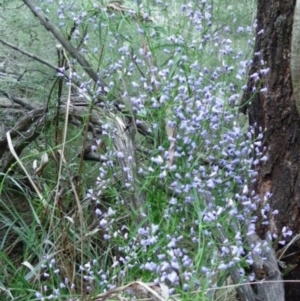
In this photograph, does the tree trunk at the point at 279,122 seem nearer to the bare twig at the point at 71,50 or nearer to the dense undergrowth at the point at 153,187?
the dense undergrowth at the point at 153,187

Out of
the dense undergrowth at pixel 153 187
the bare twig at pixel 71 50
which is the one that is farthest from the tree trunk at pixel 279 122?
the bare twig at pixel 71 50

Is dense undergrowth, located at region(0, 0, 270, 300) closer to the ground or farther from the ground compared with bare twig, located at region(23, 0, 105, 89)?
closer to the ground

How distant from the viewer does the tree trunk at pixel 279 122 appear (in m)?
2.03

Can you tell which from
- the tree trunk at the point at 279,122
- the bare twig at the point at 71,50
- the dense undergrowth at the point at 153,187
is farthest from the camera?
the bare twig at the point at 71,50

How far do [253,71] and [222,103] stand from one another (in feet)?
0.87

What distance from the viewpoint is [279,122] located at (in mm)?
2066

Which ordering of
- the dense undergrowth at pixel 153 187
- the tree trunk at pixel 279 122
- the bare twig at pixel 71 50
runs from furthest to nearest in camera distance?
1. the bare twig at pixel 71 50
2. the tree trunk at pixel 279 122
3. the dense undergrowth at pixel 153 187

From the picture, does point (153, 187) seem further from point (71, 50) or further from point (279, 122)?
point (71, 50)

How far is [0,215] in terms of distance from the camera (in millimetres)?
2379

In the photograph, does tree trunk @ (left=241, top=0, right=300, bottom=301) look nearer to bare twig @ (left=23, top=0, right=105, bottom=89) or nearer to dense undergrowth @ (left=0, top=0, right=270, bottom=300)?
dense undergrowth @ (left=0, top=0, right=270, bottom=300)

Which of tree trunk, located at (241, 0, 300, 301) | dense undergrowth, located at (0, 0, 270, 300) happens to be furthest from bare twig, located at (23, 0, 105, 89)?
tree trunk, located at (241, 0, 300, 301)

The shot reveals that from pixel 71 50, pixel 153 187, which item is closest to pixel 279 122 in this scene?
pixel 153 187

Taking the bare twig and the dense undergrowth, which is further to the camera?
the bare twig

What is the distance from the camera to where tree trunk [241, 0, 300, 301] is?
2031 millimetres
